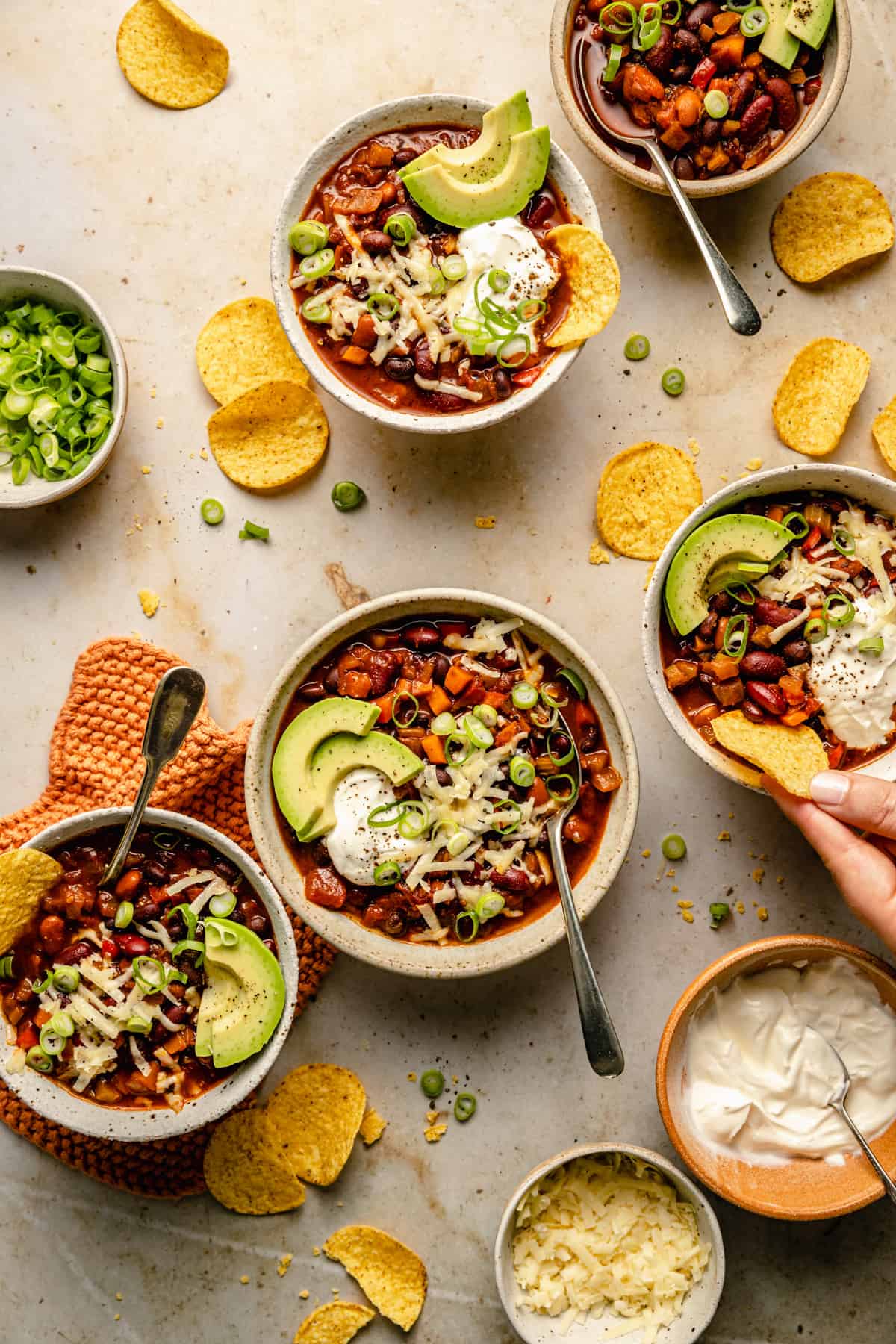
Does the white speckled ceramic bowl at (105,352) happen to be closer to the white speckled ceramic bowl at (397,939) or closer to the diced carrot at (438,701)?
the white speckled ceramic bowl at (397,939)

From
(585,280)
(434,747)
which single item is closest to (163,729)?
(434,747)

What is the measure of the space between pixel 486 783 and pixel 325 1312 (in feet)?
5.31

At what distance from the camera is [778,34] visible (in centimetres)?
304

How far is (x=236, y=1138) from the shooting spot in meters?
3.20

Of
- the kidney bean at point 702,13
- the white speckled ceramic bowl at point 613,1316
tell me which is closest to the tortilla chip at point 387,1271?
the white speckled ceramic bowl at point 613,1316

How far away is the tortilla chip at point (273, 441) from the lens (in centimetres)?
329

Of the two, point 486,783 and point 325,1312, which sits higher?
point 486,783

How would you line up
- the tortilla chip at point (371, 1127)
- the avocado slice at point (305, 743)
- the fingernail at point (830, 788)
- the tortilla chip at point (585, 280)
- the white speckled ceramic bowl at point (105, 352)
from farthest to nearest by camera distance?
the tortilla chip at point (371, 1127)
the white speckled ceramic bowl at point (105, 352)
the tortilla chip at point (585, 280)
the avocado slice at point (305, 743)
the fingernail at point (830, 788)

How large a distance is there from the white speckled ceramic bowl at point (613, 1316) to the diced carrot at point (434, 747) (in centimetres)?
110

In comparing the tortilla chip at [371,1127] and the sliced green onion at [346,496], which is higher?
the sliced green onion at [346,496]

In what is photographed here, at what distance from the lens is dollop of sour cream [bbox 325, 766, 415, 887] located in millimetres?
2895

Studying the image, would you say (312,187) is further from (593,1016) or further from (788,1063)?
(788,1063)

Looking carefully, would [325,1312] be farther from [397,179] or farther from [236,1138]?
[397,179]

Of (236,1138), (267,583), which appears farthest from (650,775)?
(236,1138)
